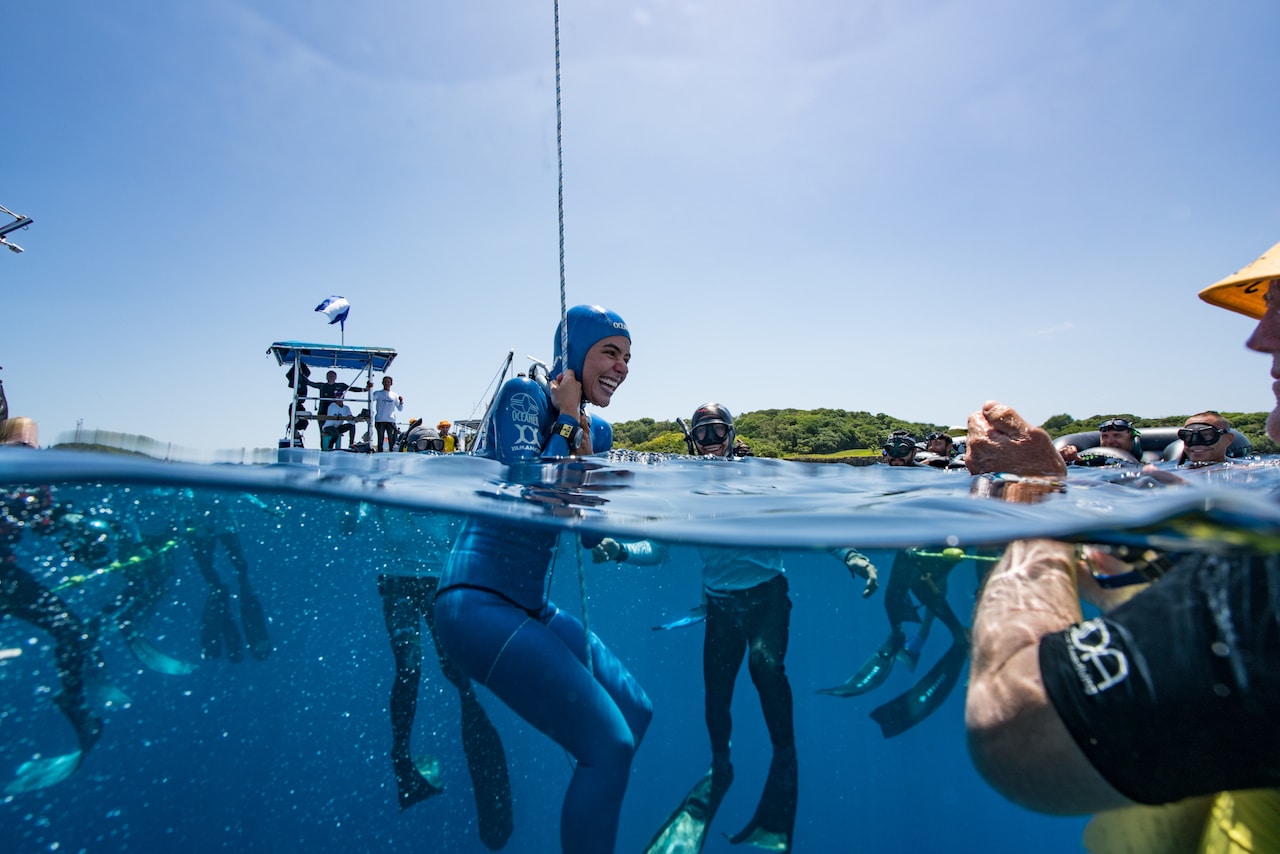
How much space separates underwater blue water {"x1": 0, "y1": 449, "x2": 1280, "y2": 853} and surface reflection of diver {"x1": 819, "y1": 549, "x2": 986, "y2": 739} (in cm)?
29

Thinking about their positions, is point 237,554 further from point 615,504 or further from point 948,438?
point 948,438

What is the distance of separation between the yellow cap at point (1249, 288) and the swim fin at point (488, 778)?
17.1 ft

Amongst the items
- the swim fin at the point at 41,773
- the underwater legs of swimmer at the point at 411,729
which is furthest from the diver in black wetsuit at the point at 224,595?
the underwater legs of swimmer at the point at 411,729

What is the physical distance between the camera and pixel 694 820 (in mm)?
4969

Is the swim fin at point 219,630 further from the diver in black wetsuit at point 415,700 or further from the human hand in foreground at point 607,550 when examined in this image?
the human hand in foreground at point 607,550

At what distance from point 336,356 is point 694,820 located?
11.4 meters

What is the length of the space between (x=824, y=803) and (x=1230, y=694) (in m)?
8.30

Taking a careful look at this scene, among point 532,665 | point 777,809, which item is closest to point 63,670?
point 532,665

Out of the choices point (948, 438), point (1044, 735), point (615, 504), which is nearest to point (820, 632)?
point (948, 438)

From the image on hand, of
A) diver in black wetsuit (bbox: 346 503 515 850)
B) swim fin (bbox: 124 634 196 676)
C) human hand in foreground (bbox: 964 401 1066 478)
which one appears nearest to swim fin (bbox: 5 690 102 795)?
swim fin (bbox: 124 634 196 676)

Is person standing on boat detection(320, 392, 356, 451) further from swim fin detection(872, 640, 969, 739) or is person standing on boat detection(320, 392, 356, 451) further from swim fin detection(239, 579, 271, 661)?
swim fin detection(872, 640, 969, 739)

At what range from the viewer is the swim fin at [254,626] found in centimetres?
538

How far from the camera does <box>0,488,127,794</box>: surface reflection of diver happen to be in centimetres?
345

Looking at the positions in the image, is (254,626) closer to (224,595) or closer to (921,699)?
(224,595)
